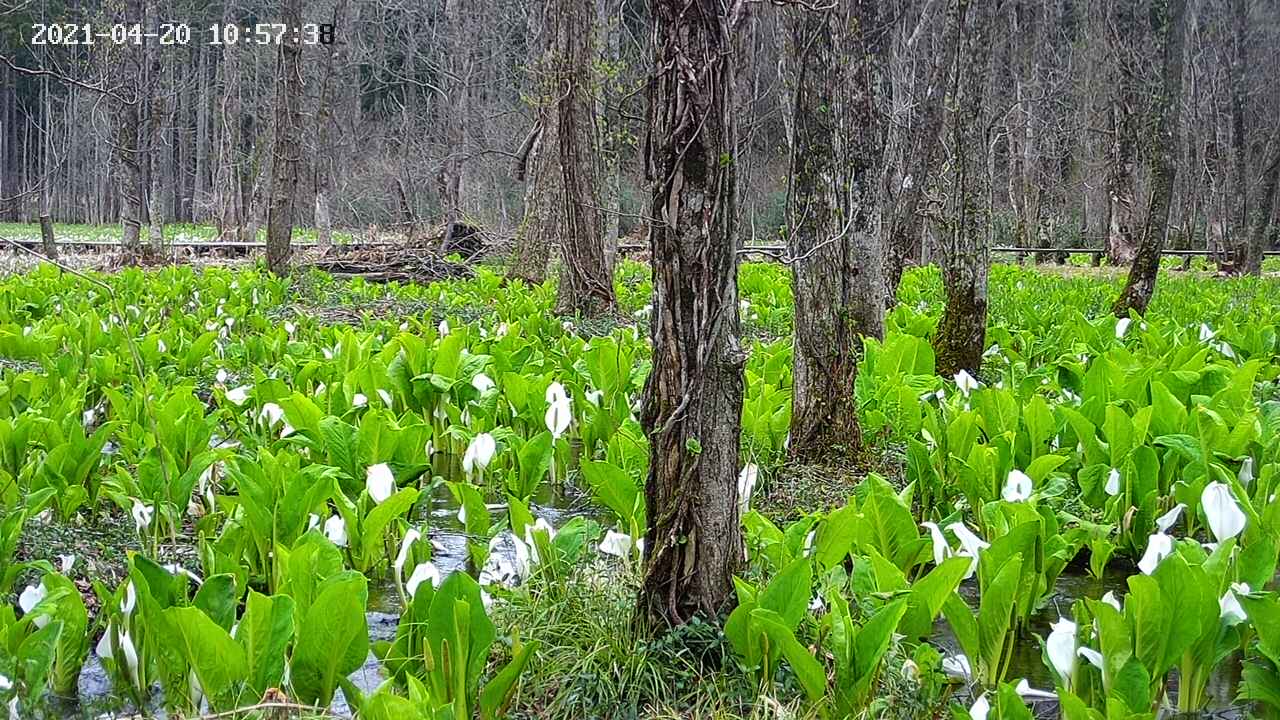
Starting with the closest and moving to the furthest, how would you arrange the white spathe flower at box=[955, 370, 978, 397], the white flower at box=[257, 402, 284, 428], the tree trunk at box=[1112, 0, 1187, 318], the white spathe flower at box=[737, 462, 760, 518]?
the white spathe flower at box=[737, 462, 760, 518], the white flower at box=[257, 402, 284, 428], the white spathe flower at box=[955, 370, 978, 397], the tree trunk at box=[1112, 0, 1187, 318]

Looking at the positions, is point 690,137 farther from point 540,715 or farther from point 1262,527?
point 1262,527

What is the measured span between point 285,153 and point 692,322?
1169 centimetres

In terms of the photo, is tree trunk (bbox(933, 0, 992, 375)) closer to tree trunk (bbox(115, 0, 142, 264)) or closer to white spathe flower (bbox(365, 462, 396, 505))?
white spathe flower (bbox(365, 462, 396, 505))

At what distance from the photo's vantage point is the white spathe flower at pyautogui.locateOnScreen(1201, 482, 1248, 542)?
124 inches

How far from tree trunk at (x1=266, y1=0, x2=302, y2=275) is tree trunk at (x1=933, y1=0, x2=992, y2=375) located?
330 inches

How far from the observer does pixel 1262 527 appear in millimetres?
3314

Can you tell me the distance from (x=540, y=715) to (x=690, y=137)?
4.52 ft

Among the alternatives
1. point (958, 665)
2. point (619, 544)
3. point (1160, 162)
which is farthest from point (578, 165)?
point (958, 665)

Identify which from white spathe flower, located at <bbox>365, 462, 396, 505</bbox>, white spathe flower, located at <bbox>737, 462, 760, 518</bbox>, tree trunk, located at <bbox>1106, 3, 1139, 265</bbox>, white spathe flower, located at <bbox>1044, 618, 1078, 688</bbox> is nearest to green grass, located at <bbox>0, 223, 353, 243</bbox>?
tree trunk, located at <bbox>1106, 3, 1139, 265</bbox>

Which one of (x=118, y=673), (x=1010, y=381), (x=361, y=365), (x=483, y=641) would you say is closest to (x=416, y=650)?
(x=483, y=641)

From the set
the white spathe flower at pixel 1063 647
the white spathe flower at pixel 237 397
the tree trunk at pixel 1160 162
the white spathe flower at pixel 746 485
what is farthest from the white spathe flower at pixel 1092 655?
the tree trunk at pixel 1160 162

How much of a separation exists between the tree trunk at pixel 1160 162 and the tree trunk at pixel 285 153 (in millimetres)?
8724

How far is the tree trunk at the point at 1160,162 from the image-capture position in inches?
376

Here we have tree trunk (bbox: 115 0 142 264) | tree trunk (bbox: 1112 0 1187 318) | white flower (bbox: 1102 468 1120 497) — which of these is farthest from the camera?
tree trunk (bbox: 115 0 142 264)
